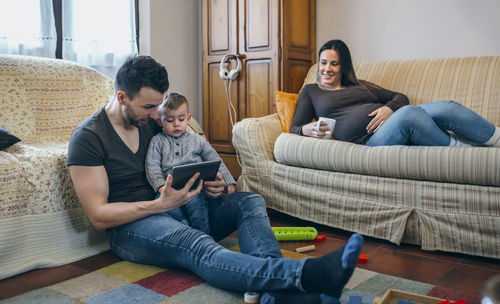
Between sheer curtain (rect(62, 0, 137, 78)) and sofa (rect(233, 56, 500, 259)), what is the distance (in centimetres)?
145

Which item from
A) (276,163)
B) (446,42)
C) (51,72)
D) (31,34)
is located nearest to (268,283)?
(276,163)

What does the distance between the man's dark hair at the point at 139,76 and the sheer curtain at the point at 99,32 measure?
5.80 ft

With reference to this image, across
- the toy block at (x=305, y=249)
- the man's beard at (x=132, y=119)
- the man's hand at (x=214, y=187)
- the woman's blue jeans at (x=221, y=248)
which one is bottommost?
the toy block at (x=305, y=249)

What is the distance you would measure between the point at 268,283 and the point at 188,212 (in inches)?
24.5

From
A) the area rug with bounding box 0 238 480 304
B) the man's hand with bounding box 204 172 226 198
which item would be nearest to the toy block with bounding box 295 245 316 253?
the area rug with bounding box 0 238 480 304

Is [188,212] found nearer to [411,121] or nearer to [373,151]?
[373,151]

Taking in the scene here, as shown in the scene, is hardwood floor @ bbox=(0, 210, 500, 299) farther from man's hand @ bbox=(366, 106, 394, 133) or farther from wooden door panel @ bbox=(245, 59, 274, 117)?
wooden door panel @ bbox=(245, 59, 274, 117)

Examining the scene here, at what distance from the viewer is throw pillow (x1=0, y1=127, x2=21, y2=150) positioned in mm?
1893

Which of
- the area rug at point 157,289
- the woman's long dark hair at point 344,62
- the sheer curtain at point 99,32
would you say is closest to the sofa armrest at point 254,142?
the woman's long dark hair at point 344,62

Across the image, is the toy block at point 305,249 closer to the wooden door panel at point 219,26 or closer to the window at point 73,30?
the wooden door panel at point 219,26

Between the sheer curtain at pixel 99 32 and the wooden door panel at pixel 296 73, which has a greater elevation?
the sheer curtain at pixel 99 32

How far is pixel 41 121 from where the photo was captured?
223 centimetres

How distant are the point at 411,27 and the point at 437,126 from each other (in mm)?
1244

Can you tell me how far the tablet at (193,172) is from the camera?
5.30ft
